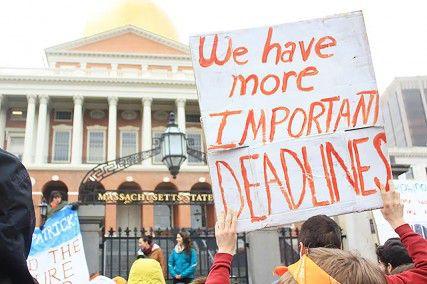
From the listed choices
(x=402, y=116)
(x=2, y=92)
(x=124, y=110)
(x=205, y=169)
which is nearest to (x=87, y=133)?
(x=124, y=110)

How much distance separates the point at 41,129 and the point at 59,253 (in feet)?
117

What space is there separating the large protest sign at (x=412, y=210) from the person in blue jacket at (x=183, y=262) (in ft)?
8.56

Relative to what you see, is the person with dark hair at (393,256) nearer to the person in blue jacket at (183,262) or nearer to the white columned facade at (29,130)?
the person in blue jacket at (183,262)

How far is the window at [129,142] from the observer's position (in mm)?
41250

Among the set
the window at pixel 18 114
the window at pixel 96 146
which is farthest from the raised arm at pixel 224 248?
the window at pixel 18 114

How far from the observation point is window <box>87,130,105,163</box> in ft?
133

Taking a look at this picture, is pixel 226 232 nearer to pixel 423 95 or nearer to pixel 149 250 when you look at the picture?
pixel 149 250

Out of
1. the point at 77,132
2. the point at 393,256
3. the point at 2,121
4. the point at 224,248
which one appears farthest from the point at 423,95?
the point at 224,248

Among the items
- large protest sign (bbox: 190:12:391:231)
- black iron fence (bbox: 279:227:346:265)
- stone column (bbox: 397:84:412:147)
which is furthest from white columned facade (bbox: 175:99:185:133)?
stone column (bbox: 397:84:412:147)

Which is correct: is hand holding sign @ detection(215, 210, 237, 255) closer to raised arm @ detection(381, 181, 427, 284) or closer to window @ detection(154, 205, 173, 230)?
raised arm @ detection(381, 181, 427, 284)

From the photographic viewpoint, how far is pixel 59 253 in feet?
17.4

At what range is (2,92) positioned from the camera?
1547 inches

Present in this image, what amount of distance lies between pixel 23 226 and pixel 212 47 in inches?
74.3

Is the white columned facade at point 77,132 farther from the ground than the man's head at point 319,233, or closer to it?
farther from the ground
